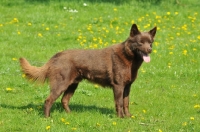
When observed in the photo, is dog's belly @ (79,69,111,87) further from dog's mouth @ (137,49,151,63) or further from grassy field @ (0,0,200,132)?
dog's mouth @ (137,49,151,63)

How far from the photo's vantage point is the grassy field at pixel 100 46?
327 inches

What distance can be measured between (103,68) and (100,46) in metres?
5.45

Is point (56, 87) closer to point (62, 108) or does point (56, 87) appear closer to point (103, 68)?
point (62, 108)

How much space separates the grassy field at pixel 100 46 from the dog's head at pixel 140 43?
120cm

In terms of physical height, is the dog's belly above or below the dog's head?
below

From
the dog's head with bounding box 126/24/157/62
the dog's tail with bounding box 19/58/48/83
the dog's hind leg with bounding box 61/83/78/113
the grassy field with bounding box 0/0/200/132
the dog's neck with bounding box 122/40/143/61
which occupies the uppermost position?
the dog's head with bounding box 126/24/157/62

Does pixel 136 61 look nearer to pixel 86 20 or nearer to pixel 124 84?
pixel 124 84

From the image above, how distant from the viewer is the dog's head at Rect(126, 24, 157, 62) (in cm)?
852

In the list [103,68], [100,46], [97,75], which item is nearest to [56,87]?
[97,75]

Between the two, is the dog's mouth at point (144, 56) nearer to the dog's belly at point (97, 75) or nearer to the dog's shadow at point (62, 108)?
the dog's belly at point (97, 75)

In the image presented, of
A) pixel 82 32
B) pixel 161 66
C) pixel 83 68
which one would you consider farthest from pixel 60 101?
pixel 82 32

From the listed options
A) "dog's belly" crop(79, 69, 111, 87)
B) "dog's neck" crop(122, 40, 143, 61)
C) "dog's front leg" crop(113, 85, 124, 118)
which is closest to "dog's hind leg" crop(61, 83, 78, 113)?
"dog's belly" crop(79, 69, 111, 87)

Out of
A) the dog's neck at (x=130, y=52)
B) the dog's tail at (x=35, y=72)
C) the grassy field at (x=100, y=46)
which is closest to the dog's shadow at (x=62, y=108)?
the grassy field at (x=100, y=46)

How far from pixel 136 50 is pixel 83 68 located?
104cm
